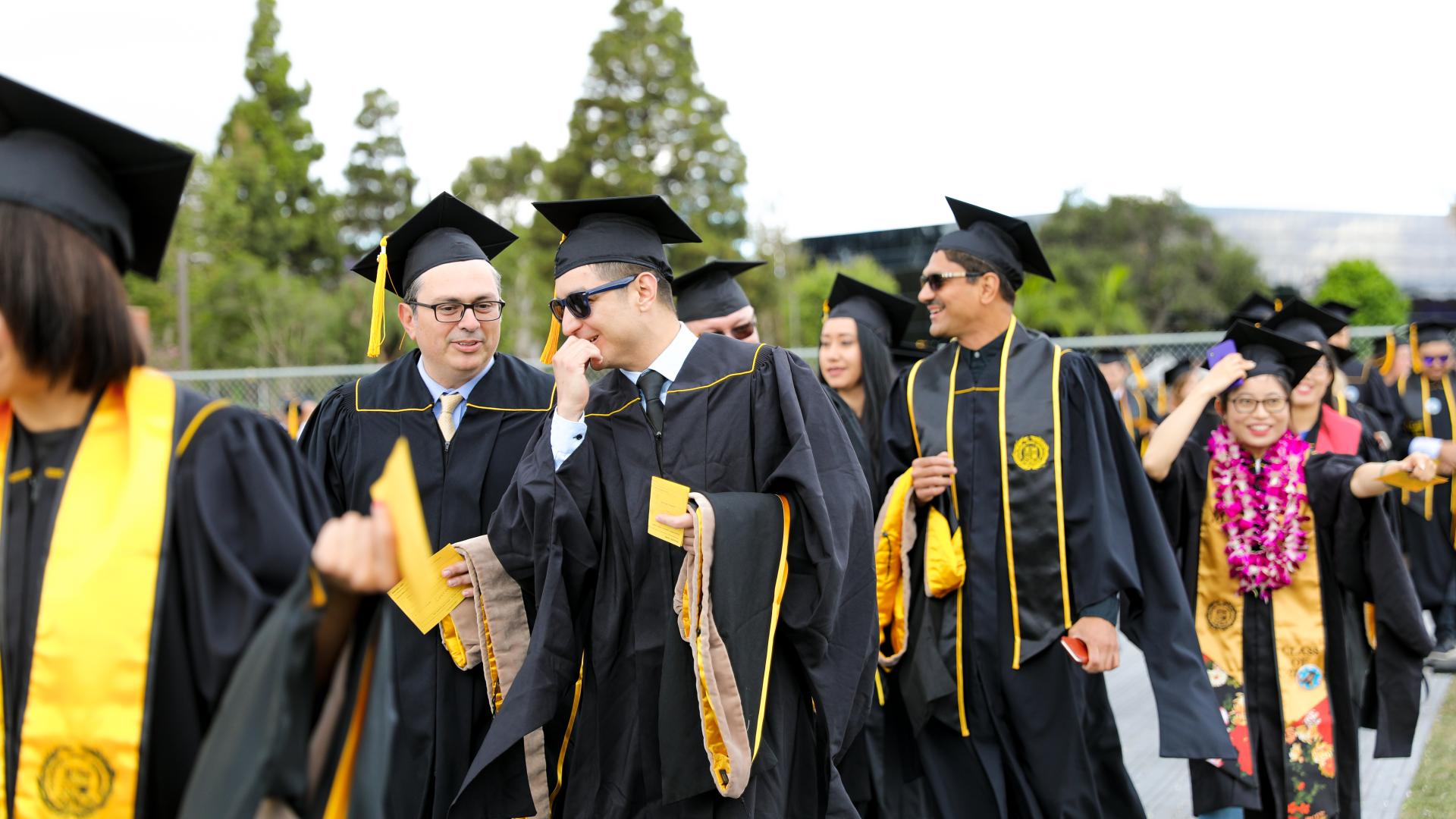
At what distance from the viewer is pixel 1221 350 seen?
5008mm

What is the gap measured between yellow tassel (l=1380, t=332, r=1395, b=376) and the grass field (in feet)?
15.1

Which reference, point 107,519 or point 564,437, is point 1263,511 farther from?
point 107,519

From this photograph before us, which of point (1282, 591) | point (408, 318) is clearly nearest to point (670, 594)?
point (408, 318)

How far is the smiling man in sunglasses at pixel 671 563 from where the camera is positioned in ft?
10.4

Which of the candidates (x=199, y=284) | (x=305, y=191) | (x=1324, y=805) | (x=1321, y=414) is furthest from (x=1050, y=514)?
(x=305, y=191)

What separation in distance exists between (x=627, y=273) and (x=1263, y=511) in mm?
2827

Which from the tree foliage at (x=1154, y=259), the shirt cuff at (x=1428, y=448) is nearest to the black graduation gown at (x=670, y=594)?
the shirt cuff at (x=1428, y=448)

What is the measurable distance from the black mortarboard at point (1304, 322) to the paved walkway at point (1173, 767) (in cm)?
215

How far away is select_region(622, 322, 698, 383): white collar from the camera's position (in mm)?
3465

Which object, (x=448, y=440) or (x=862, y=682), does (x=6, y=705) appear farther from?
(x=862, y=682)

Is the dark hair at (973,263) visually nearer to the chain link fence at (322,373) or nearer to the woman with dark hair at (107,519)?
the woman with dark hair at (107,519)

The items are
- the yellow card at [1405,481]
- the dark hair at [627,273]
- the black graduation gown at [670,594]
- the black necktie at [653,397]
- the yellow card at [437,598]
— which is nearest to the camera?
the black graduation gown at [670,594]

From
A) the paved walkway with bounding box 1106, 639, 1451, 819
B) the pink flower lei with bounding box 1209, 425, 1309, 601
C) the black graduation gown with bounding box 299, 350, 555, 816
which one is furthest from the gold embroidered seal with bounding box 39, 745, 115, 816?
the paved walkway with bounding box 1106, 639, 1451, 819

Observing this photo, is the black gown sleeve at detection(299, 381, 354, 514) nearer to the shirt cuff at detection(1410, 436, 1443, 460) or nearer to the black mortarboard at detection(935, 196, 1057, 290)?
the black mortarboard at detection(935, 196, 1057, 290)
